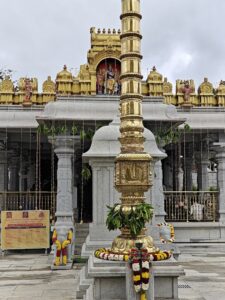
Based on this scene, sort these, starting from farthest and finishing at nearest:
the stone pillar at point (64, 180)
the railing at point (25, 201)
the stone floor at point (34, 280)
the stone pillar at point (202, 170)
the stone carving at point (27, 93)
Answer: the stone pillar at point (202, 170), the stone carving at point (27, 93), the railing at point (25, 201), the stone pillar at point (64, 180), the stone floor at point (34, 280)

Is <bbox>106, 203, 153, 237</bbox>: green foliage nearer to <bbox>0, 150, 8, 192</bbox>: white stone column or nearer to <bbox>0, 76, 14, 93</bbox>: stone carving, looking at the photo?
<bbox>0, 76, 14, 93</bbox>: stone carving

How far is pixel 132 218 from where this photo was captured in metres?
6.77

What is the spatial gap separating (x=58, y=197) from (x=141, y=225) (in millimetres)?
9672

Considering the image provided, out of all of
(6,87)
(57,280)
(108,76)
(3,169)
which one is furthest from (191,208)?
(3,169)

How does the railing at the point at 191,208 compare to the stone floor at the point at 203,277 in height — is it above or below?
above

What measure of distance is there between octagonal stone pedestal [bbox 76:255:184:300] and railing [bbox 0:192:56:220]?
1143 centimetres

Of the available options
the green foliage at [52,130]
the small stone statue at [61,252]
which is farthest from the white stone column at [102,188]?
the green foliage at [52,130]

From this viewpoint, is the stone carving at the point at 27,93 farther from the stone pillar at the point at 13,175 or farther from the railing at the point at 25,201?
the stone pillar at the point at 13,175

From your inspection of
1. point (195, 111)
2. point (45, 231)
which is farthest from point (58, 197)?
point (195, 111)

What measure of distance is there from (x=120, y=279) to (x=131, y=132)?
7.83 feet

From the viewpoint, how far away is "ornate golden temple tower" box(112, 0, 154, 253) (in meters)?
7.00

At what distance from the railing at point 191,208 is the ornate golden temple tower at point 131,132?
11000 mm

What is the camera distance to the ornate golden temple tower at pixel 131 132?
23.0ft

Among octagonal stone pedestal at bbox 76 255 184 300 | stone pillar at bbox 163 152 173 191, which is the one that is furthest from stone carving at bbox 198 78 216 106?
octagonal stone pedestal at bbox 76 255 184 300
